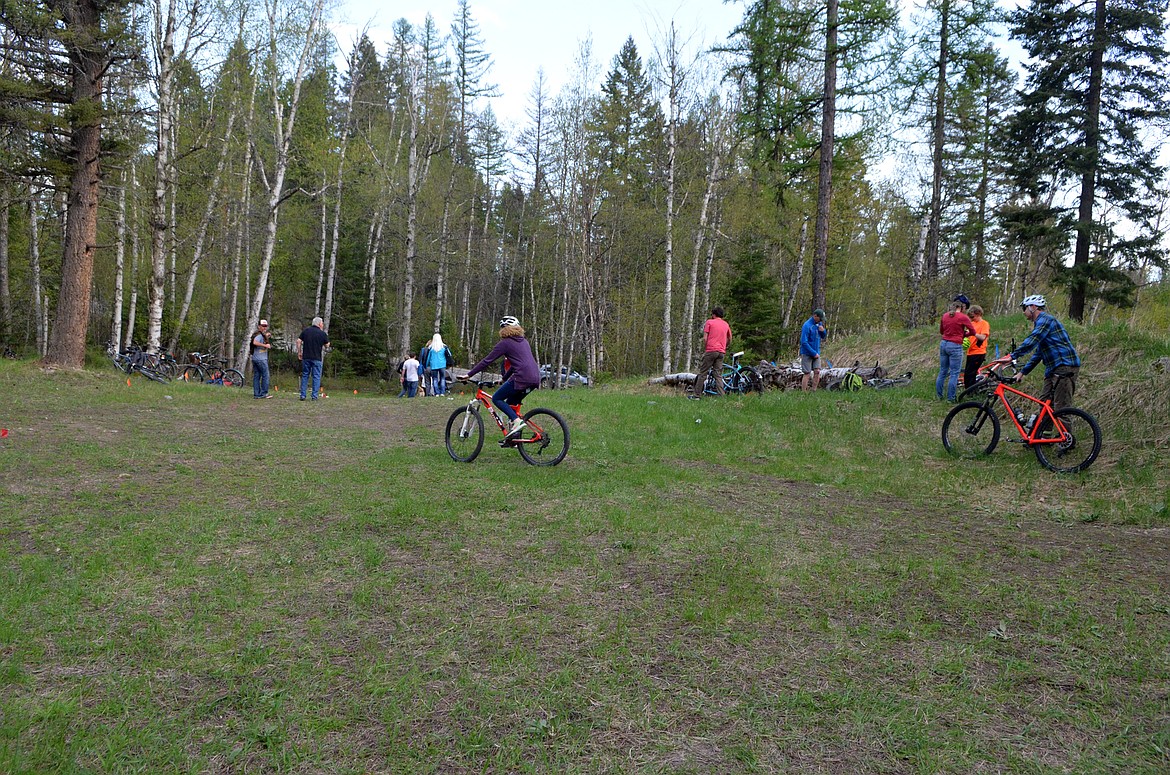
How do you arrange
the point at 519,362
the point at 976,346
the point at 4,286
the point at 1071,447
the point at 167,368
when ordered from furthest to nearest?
1. the point at 4,286
2. the point at 167,368
3. the point at 976,346
4. the point at 1071,447
5. the point at 519,362

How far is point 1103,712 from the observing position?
10.7ft

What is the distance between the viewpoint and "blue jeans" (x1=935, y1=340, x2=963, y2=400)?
1283cm

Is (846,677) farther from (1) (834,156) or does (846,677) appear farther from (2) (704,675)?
(1) (834,156)

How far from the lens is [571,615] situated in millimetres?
4312

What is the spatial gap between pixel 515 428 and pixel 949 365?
9200 millimetres

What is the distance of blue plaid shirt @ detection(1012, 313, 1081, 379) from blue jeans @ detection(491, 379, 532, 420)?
6533mm

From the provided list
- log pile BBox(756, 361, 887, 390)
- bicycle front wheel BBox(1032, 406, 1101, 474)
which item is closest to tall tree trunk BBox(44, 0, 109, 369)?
log pile BBox(756, 361, 887, 390)

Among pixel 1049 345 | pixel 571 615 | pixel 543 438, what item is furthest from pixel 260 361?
pixel 1049 345

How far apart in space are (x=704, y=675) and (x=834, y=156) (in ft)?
59.5

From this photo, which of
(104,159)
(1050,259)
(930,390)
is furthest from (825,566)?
(1050,259)

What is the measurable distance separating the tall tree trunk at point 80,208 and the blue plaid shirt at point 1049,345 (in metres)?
18.1

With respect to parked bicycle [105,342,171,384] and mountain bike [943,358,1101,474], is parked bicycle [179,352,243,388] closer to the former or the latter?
parked bicycle [105,342,171,384]

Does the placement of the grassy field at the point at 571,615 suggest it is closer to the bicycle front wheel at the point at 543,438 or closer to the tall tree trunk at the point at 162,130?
the bicycle front wheel at the point at 543,438

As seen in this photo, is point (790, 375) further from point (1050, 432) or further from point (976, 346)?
point (1050, 432)
